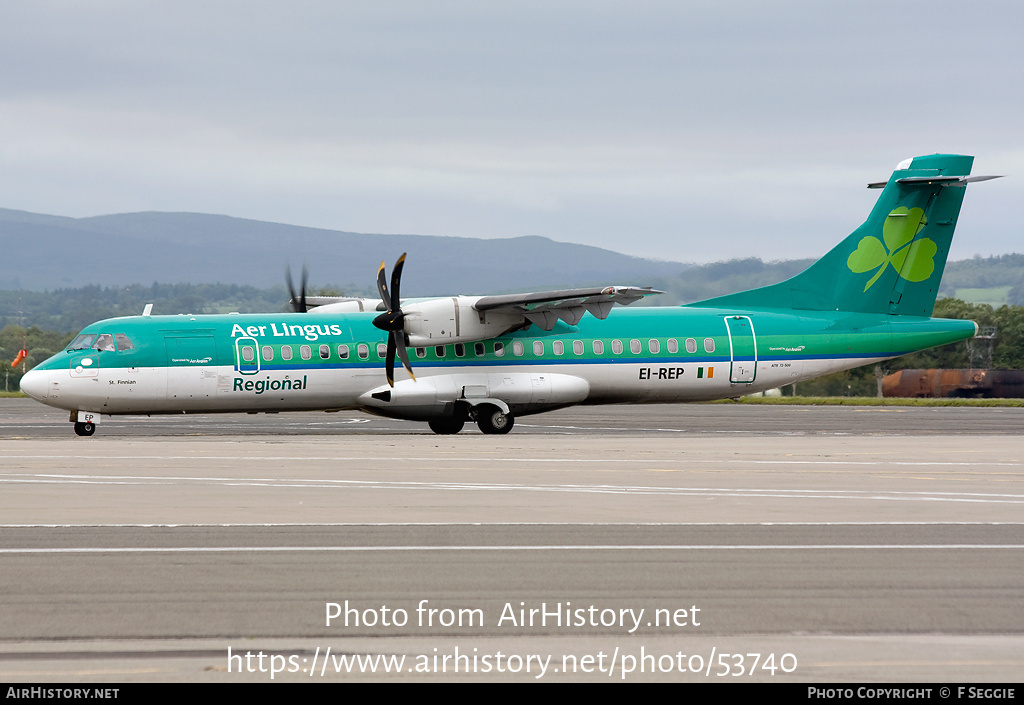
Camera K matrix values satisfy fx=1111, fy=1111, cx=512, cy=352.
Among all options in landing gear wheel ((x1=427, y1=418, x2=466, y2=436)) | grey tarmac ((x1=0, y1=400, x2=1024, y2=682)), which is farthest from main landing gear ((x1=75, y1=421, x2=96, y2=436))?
grey tarmac ((x1=0, y1=400, x2=1024, y2=682))

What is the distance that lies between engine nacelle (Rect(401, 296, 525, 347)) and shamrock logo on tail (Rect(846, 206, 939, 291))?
10.7m

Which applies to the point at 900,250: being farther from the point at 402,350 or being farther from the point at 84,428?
the point at 84,428

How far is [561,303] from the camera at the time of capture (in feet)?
97.8

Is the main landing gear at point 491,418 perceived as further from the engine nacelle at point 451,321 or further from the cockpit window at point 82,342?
the cockpit window at point 82,342

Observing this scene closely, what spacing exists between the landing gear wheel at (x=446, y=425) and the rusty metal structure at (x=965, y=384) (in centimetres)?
5233

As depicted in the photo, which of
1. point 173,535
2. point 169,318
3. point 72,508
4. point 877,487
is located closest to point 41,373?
point 169,318

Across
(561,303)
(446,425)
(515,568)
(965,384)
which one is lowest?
(965,384)

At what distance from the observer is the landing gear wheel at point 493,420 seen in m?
30.2

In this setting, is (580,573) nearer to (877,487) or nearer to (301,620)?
(301,620)

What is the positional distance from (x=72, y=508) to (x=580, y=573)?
6635mm

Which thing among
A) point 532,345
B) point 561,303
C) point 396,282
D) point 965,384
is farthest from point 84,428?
point 965,384

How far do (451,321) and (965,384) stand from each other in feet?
176

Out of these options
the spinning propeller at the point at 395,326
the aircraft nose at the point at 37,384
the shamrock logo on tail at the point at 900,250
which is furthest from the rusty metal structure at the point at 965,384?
the aircraft nose at the point at 37,384

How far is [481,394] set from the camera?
100.0 feet
